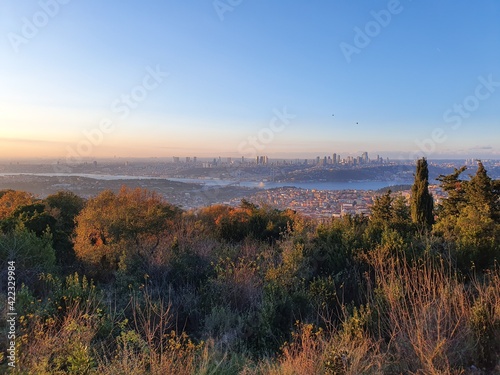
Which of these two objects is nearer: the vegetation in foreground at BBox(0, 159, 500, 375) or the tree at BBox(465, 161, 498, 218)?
the vegetation in foreground at BBox(0, 159, 500, 375)

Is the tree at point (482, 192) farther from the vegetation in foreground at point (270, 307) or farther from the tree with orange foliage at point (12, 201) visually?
the tree with orange foliage at point (12, 201)

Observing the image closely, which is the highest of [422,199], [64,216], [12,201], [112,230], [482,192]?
[482,192]

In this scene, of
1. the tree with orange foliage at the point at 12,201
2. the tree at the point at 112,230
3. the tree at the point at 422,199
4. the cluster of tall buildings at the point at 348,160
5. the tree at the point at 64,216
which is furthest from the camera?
the cluster of tall buildings at the point at 348,160

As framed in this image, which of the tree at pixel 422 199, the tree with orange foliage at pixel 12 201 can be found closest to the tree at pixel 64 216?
the tree with orange foliage at pixel 12 201

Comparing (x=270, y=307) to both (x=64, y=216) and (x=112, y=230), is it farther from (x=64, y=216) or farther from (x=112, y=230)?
(x=64, y=216)

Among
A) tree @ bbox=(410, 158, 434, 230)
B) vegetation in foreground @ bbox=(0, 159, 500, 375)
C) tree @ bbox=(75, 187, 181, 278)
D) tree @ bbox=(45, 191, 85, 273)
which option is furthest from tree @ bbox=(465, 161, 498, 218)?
tree @ bbox=(45, 191, 85, 273)

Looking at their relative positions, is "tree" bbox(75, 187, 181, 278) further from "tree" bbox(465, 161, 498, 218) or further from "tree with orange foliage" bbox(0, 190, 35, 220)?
"tree" bbox(465, 161, 498, 218)

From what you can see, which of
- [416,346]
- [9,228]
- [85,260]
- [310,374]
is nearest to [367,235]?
[416,346]

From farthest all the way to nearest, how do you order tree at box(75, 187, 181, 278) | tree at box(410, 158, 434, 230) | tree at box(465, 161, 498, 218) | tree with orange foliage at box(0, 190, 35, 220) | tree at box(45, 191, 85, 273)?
tree with orange foliage at box(0, 190, 35, 220)
tree at box(410, 158, 434, 230)
tree at box(465, 161, 498, 218)
tree at box(45, 191, 85, 273)
tree at box(75, 187, 181, 278)

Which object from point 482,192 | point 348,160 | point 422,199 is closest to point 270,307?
point 482,192
